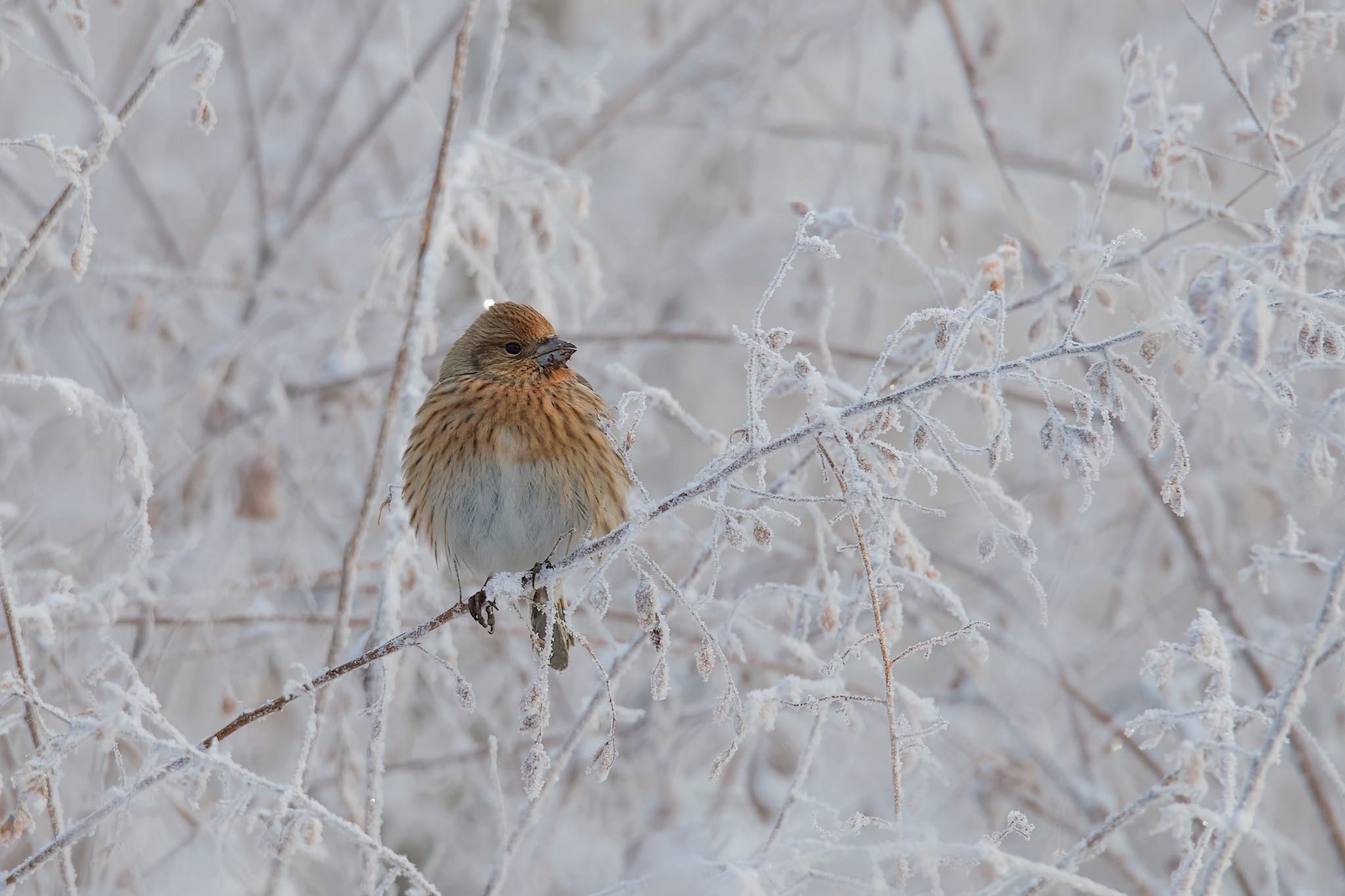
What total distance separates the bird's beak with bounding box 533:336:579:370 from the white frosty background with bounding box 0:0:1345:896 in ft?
0.53

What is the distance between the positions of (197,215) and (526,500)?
4.74 metres

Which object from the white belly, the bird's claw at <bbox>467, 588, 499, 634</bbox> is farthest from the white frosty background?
the white belly

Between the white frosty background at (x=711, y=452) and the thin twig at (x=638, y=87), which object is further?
the thin twig at (x=638, y=87)

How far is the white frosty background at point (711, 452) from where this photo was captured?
2.21 m

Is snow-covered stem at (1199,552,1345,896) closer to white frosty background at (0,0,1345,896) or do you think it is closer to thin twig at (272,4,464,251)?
white frosty background at (0,0,1345,896)

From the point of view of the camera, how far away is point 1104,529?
19.4 feet

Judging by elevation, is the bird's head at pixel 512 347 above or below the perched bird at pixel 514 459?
A: above

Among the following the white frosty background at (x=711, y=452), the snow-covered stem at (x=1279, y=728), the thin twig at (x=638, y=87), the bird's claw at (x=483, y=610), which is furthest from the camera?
the thin twig at (x=638, y=87)

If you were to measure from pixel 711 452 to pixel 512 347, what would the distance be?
0.80 m

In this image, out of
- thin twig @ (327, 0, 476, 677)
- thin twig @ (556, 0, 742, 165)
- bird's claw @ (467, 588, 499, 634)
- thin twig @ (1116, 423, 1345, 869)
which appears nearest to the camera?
thin twig @ (327, 0, 476, 677)

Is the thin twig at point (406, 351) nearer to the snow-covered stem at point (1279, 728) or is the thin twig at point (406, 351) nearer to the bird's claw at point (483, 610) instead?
the bird's claw at point (483, 610)

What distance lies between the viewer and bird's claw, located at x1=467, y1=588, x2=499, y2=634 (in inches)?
128

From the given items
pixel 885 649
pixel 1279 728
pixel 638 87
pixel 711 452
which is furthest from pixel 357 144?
pixel 1279 728

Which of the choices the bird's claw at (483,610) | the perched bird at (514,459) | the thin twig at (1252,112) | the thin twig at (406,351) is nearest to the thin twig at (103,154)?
the thin twig at (406,351)
